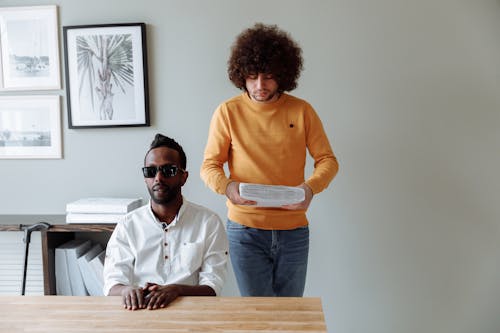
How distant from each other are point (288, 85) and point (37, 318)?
129 centimetres

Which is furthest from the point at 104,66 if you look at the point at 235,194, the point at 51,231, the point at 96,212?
the point at 235,194

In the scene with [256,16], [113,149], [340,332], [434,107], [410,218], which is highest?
[256,16]

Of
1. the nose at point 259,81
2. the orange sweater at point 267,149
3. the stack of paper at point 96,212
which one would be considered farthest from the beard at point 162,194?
the stack of paper at point 96,212

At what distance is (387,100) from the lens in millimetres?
2457

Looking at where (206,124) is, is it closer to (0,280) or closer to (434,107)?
(434,107)

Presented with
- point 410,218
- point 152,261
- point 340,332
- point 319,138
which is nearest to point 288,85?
point 319,138

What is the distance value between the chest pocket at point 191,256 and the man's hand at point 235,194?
216 millimetres

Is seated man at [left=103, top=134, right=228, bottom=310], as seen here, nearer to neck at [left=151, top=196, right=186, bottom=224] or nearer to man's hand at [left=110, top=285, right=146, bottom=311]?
neck at [left=151, top=196, right=186, bottom=224]

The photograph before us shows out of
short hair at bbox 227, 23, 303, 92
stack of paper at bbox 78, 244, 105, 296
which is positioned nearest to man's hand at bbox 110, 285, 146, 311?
short hair at bbox 227, 23, 303, 92

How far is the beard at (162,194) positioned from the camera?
1674mm

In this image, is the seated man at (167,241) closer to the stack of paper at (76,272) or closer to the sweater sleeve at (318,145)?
the sweater sleeve at (318,145)

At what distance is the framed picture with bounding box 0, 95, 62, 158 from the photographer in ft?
8.55

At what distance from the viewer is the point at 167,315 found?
49.5 inches

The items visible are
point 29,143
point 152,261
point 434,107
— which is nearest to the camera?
point 152,261
